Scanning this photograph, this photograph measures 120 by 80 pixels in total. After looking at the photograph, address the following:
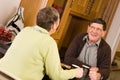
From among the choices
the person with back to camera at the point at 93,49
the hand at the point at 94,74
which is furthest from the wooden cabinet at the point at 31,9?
the hand at the point at 94,74

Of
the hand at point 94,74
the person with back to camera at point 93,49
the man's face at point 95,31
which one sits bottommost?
the hand at point 94,74

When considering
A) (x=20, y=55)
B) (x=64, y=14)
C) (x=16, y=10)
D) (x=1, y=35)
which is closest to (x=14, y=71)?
(x=20, y=55)

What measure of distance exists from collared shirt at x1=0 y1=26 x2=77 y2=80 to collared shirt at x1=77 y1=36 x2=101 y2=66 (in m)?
0.97

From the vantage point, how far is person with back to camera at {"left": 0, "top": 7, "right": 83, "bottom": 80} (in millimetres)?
1748

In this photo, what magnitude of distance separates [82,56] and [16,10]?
1251 mm

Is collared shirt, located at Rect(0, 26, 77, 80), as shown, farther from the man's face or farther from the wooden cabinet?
the wooden cabinet

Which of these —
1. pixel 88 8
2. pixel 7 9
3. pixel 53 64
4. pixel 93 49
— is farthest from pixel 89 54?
pixel 88 8

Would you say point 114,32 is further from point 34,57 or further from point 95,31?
point 34,57

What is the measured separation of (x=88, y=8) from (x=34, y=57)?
2.74 m

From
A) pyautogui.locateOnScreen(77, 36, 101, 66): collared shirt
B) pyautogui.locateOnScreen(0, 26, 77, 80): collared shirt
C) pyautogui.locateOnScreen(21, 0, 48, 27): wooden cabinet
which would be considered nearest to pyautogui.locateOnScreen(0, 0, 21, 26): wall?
pyautogui.locateOnScreen(21, 0, 48, 27): wooden cabinet

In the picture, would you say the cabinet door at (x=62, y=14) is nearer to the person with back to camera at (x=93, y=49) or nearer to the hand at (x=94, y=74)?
the person with back to camera at (x=93, y=49)

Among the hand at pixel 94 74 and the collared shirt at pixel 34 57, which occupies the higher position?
the collared shirt at pixel 34 57

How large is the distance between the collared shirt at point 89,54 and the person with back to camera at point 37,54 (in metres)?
0.94

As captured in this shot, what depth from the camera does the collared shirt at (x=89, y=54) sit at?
2.76m
